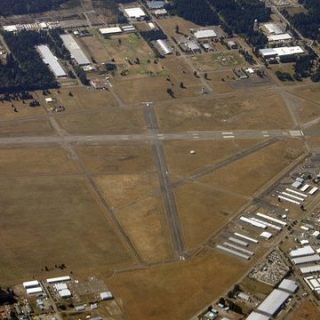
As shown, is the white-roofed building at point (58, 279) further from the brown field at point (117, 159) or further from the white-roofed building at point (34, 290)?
the brown field at point (117, 159)

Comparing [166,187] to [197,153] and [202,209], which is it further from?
[197,153]

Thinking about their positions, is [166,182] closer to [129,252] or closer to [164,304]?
[129,252]

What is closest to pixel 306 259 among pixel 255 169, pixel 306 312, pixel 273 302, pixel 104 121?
pixel 306 312

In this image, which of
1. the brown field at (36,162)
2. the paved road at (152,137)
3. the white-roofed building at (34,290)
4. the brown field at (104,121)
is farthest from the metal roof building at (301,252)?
the brown field at (104,121)

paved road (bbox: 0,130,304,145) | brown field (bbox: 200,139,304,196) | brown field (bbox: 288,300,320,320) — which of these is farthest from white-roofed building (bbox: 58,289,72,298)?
paved road (bbox: 0,130,304,145)

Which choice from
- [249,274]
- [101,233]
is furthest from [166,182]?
[249,274]
